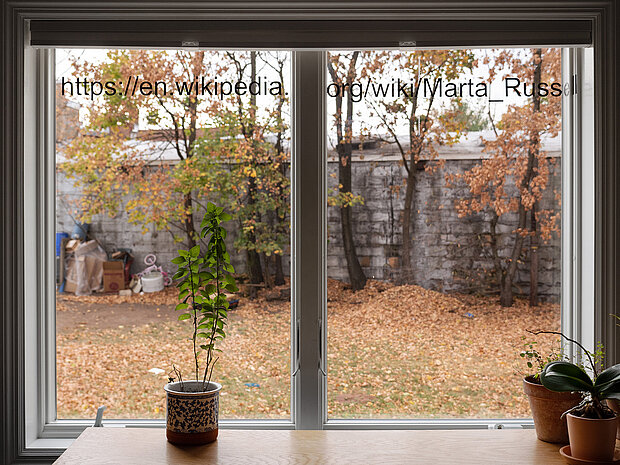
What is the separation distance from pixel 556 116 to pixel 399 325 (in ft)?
3.04

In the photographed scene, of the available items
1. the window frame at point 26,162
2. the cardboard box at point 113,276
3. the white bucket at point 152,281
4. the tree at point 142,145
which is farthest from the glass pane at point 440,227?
the cardboard box at point 113,276

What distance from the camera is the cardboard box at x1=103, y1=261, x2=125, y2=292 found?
2.02 metres

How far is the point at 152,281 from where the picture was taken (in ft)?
6.66

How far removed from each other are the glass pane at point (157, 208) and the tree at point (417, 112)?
359 mm

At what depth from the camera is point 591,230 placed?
1920 millimetres

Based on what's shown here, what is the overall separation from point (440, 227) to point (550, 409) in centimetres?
70

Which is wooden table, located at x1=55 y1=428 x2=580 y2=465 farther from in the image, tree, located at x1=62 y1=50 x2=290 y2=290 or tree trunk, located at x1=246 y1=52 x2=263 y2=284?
tree, located at x1=62 y1=50 x2=290 y2=290

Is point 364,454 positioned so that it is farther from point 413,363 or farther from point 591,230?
point 591,230

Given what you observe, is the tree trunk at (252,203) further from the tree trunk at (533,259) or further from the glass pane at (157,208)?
the tree trunk at (533,259)

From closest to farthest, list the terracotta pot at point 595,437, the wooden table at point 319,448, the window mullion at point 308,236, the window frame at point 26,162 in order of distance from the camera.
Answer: the terracotta pot at point 595,437, the wooden table at point 319,448, the window frame at point 26,162, the window mullion at point 308,236

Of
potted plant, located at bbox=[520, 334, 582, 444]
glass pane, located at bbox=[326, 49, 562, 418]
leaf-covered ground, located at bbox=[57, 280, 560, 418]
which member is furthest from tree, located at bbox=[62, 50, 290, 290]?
potted plant, located at bbox=[520, 334, 582, 444]

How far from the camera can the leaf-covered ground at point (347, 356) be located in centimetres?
200

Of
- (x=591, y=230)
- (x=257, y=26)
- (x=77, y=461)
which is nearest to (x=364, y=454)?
(x=77, y=461)

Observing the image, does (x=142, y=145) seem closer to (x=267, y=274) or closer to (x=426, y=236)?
(x=267, y=274)
